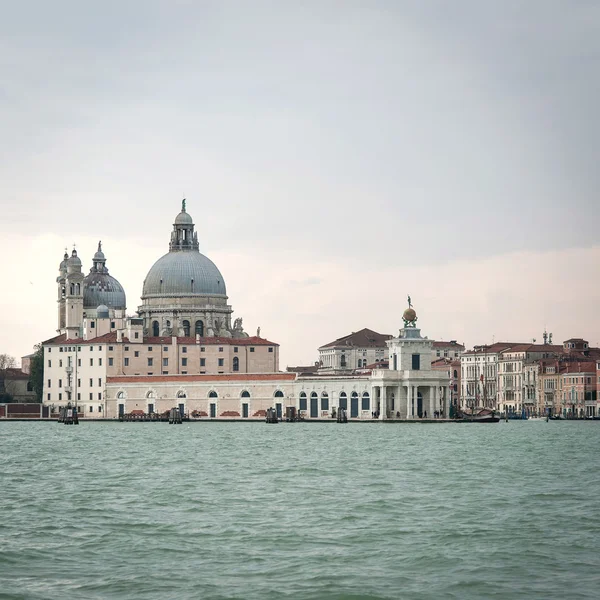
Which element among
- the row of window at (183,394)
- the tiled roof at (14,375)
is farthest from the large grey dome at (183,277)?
the tiled roof at (14,375)

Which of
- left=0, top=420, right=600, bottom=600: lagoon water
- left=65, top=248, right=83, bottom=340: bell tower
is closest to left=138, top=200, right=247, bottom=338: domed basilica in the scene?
left=65, top=248, right=83, bottom=340: bell tower

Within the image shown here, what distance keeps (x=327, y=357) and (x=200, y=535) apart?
11728cm

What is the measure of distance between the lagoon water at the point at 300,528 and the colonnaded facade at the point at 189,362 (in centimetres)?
4947

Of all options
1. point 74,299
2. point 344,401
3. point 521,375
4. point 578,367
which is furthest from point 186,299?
point 578,367

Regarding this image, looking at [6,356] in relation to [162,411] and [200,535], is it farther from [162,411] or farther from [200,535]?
[200,535]

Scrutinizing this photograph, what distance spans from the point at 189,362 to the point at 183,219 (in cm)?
1741

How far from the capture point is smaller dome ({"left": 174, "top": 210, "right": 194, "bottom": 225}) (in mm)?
119250

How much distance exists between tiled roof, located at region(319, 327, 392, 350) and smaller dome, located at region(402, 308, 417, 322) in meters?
42.1

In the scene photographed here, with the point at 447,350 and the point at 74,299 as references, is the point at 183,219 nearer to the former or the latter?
the point at 74,299

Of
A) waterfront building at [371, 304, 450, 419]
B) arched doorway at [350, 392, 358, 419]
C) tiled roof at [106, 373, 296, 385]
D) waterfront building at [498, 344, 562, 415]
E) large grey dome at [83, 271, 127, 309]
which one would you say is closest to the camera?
waterfront building at [371, 304, 450, 419]

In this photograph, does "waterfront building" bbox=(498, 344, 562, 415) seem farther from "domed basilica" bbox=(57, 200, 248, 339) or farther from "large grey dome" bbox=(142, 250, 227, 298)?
"large grey dome" bbox=(142, 250, 227, 298)

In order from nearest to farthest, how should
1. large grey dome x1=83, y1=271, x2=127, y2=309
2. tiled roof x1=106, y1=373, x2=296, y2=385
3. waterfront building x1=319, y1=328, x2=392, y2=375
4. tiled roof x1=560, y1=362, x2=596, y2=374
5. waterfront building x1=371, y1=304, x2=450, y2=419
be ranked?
waterfront building x1=371, y1=304, x2=450, y2=419, tiled roof x1=106, y1=373, x2=296, y2=385, tiled roof x1=560, y1=362, x2=596, y2=374, large grey dome x1=83, y1=271, x2=127, y2=309, waterfront building x1=319, y1=328, x2=392, y2=375

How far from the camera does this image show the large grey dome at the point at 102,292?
400 ft

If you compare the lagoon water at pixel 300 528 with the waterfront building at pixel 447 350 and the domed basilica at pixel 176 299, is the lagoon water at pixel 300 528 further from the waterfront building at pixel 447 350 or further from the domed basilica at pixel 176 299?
the waterfront building at pixel 447 350
